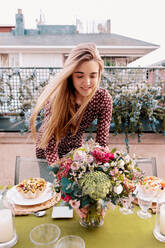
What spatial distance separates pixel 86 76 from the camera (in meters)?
1.26

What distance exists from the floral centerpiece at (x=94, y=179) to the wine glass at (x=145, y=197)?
0.50 ft

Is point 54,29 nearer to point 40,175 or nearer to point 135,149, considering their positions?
point 135,149

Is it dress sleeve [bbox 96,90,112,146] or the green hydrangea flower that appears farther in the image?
dress sleeve [bbox 96,90,112,146]

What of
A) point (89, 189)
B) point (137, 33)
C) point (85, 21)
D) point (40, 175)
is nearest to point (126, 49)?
point (137, 33)

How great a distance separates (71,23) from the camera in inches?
322

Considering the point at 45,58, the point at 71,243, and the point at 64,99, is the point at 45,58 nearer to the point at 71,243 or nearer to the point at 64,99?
the point at 64,99

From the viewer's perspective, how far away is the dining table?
2.61ft

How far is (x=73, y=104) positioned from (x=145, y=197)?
0.82 metres

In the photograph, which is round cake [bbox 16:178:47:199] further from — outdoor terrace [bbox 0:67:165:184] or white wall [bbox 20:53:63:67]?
white wall [bbox 20:53:63:67]

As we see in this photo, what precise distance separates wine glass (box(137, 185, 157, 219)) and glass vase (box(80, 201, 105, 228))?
204mm

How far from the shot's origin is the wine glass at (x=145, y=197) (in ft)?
3.02

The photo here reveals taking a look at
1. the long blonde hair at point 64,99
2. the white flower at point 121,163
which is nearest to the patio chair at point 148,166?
the long blonde hair at point 64,99

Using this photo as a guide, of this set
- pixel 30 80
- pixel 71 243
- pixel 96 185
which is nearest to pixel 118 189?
pixel 96 185

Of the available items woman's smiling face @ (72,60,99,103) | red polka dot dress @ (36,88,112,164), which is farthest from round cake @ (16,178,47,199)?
woman's smiling face @ (72,60,99,103)
